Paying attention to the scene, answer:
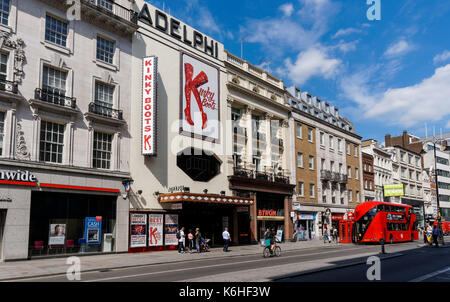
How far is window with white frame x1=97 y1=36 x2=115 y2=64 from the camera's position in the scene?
2775 cm

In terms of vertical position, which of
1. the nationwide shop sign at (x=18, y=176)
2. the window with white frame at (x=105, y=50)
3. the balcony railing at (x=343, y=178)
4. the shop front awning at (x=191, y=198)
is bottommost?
the shop front awning at (x=191, y=198)

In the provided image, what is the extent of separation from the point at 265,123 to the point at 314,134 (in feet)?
36.9

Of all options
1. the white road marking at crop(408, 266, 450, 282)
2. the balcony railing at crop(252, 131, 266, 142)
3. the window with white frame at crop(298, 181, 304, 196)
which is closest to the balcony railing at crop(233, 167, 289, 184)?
the window with white frame at crop(298, 181, 304, 196)

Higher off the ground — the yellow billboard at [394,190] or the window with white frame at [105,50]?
the window with white frame at [105,50]

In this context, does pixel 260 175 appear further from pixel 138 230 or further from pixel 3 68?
pixel 3 68

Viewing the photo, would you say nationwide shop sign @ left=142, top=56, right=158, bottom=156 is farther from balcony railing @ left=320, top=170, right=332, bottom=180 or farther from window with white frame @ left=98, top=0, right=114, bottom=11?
balcony railing @ left=320, top=170, right=332, bottom=180

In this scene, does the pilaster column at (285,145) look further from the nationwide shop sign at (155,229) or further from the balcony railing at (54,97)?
the balcony railing at (54,97)

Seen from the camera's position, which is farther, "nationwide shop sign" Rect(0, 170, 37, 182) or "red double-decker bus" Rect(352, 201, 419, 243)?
"red double-decker bus" Rect(352, 201, 419, 243)

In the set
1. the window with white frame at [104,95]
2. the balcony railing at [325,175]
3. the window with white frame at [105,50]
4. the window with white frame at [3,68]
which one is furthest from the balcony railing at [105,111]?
the balcony railing at [325,175]

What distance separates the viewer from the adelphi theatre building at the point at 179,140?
28.5 metres

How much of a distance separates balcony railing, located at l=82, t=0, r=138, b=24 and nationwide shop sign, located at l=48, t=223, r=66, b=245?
47.9 ft

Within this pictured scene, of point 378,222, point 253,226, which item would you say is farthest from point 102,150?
point 378,222

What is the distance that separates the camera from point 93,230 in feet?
82.9

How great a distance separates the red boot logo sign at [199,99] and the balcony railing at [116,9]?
18.8ft
